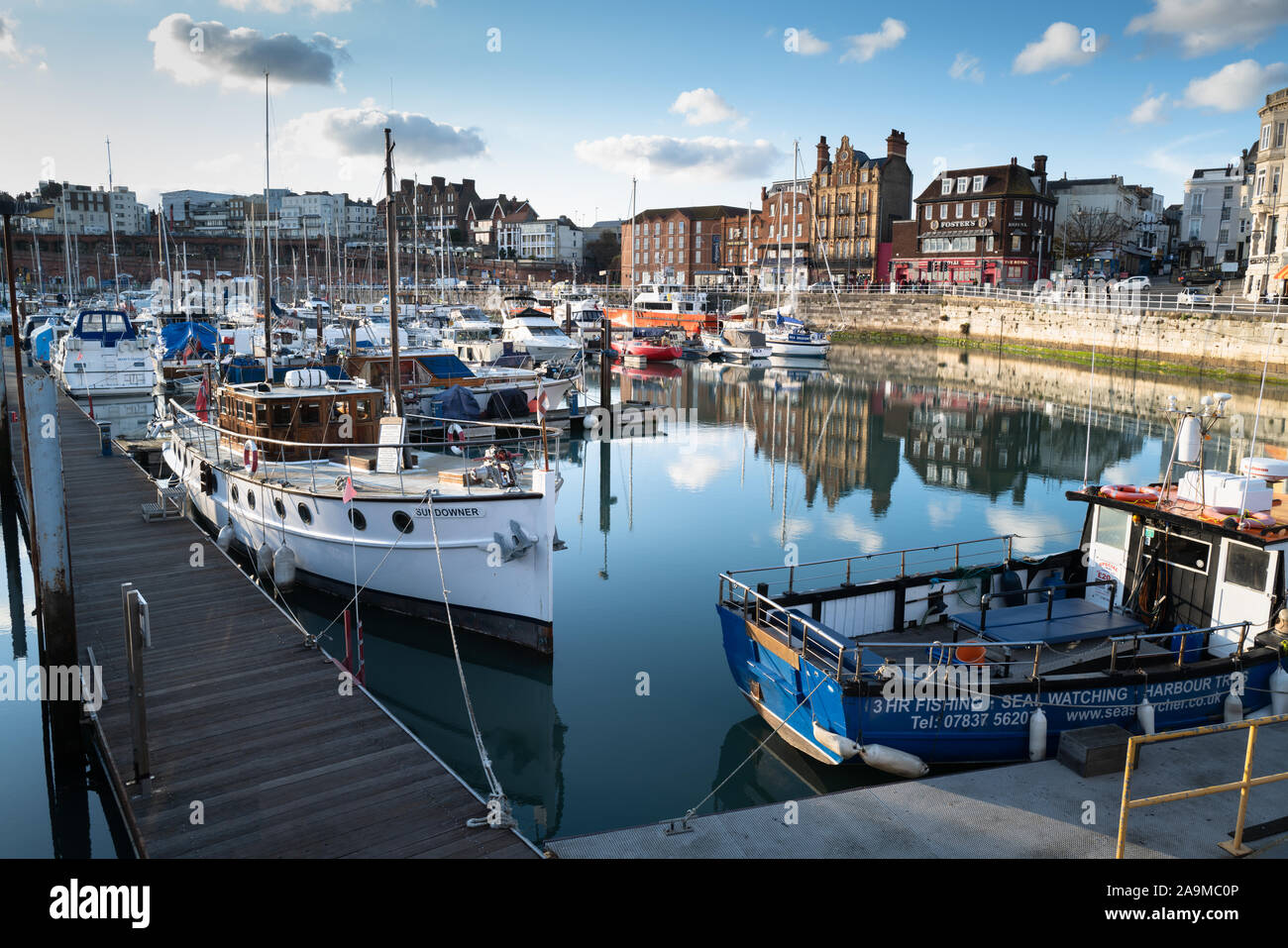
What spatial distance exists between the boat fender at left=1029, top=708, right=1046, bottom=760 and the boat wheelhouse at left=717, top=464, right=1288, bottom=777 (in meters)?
0.02

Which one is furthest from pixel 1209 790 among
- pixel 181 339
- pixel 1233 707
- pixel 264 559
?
pixel 181 339

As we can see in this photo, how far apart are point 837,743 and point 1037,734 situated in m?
2.23

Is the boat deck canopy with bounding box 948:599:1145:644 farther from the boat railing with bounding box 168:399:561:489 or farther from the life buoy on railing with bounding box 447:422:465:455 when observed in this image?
the life buoy on railing with bounding box 447:422:465:455

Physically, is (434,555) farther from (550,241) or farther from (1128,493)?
(550,241)

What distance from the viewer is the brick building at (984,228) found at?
8100 cm

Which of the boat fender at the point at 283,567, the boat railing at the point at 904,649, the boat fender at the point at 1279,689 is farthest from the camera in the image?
the boat fender at the point at 283,567

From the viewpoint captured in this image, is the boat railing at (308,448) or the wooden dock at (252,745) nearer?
the wooden dock at (252,745)

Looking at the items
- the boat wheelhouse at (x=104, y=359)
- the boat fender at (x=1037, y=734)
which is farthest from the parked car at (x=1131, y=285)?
the boat wheelhouse at (x=104, y=359)

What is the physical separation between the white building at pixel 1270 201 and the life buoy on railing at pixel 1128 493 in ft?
162

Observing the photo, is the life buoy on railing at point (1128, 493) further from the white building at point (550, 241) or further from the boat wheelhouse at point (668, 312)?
the white building at point (550, 241)

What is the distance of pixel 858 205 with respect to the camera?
92375mm

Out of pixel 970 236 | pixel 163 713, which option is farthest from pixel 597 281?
pixel 163 713

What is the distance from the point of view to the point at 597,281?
139m
